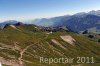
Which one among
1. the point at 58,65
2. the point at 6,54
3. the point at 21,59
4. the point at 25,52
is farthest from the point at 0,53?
the point at 58,65

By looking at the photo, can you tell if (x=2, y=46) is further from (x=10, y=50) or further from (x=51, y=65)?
(x=51, y=65)

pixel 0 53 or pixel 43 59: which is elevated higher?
pixel 0 53

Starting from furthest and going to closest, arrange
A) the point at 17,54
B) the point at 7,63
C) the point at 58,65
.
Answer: the point at 58,65
the point at 17,54
the point at 7,63

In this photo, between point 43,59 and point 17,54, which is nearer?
point 17,54

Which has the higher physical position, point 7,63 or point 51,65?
point 7,63

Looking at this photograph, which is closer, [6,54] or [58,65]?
[6,54]

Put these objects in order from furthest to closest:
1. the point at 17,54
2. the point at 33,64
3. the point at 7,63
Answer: the point at 17,54
the point at 33,64
the point at 7,63

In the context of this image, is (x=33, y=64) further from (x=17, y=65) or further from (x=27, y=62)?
(x=17, y=65)

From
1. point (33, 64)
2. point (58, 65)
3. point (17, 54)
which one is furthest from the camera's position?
point (58, 65)

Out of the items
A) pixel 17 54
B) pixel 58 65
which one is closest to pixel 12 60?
pixel 17 54
